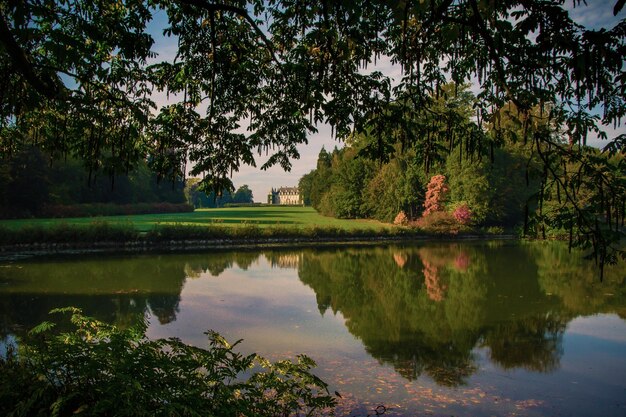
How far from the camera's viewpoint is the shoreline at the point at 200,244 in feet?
82.4

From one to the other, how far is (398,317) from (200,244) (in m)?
21.1

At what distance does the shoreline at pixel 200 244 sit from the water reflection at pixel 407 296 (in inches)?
140

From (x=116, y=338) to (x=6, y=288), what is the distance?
13.7 m

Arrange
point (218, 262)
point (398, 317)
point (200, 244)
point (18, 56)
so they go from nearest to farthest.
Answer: point (18, 56)
point (398, 317)
point (218, 262)
point (200, 244)

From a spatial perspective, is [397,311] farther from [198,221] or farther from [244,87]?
[198,221]

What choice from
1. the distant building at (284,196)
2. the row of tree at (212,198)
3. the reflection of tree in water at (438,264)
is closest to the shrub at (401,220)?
the reflection of tree in water at (438,264)

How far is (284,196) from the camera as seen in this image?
178 meters

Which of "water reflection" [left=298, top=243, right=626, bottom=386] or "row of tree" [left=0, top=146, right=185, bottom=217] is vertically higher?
"row of tree" [left=0, top=146, right=185, bottom=217]

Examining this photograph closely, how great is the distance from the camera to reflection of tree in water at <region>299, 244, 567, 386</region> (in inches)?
334

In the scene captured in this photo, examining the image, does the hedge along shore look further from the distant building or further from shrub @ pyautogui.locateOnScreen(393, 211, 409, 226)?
the distant building

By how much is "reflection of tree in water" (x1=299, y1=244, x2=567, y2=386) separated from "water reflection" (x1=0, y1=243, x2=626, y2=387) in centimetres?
3

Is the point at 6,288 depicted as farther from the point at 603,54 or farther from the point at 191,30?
the point at 603,54

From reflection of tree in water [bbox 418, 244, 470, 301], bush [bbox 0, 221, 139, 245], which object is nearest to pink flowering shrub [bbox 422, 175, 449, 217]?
reflection of tree in water [bbox 418, 244, 470, 301]

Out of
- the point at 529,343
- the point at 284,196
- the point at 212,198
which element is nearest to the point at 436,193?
the point at 529,343
